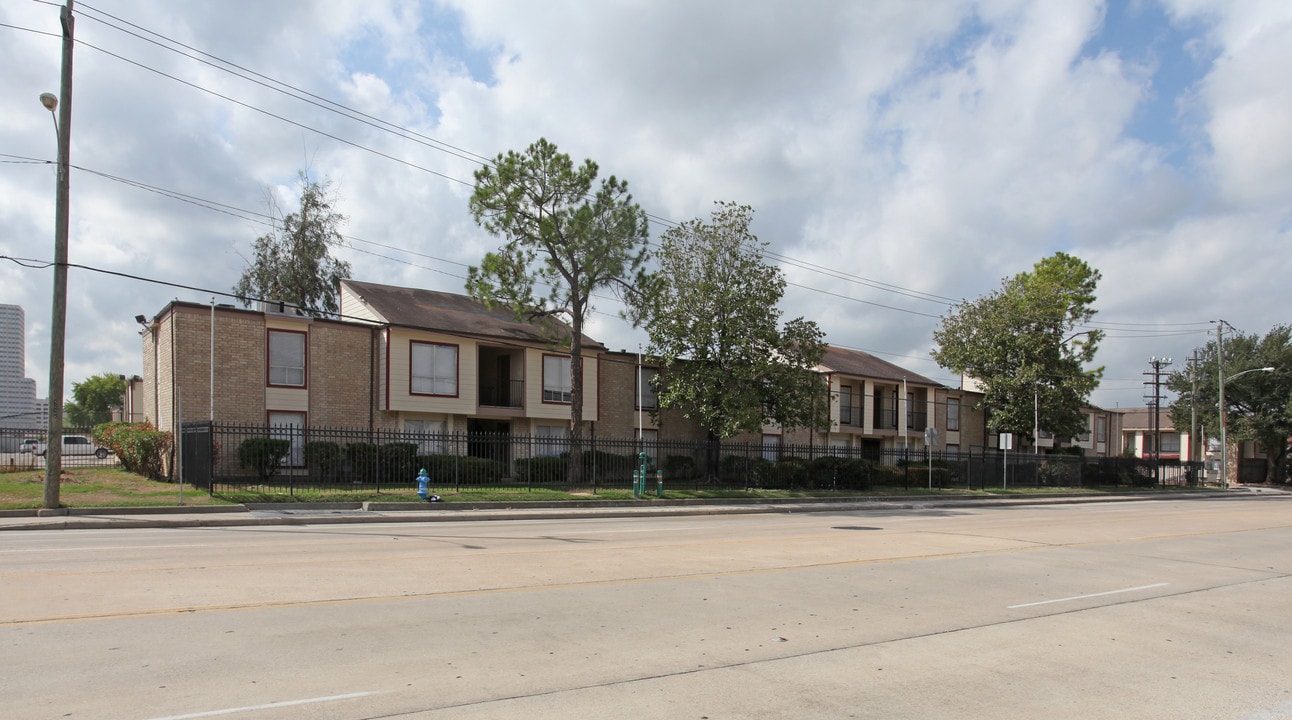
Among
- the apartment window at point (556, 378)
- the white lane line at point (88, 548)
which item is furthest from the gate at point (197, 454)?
the apartment window at point (556, 378)

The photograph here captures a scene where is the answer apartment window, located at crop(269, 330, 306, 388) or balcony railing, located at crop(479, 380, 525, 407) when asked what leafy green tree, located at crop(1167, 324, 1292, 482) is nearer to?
balcony railing, located at crop(479, 380, 525, 407)

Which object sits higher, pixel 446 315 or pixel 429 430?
pixel 446 315

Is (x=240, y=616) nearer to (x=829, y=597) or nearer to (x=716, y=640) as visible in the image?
(x=716, y=640)

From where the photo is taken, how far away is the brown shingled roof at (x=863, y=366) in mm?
47688

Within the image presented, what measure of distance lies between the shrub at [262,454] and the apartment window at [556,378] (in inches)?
450

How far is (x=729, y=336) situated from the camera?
32.6m

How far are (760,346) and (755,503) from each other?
23.5 feet

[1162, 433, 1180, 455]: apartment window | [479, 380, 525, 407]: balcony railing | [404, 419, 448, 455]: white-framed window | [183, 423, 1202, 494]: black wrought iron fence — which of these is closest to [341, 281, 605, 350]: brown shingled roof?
[479, 380, 525, 407]: balcony railing

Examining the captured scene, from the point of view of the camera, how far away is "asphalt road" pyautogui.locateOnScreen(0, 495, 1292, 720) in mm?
5699

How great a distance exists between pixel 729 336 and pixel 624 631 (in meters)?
25.3

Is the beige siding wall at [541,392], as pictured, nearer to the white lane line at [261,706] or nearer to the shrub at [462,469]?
the shrub at [462,469]

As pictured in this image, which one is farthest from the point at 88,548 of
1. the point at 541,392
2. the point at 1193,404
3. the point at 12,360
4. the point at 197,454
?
the point at 12,360

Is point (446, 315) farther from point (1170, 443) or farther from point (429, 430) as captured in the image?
point (1170, 443)

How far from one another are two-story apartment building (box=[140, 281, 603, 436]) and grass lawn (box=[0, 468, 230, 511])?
2305 mm
